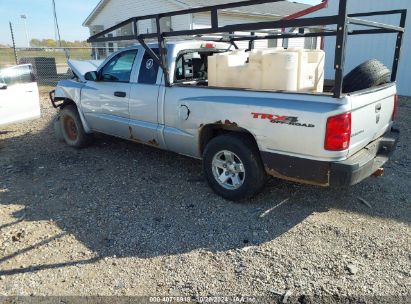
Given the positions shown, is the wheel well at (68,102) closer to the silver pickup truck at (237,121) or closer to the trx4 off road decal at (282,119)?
the silver pickup truck at (237,121)

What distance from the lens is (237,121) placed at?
3848 millimetres

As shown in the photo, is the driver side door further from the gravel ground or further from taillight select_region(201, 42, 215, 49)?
taillight select_region(201, 42, 215, 49)

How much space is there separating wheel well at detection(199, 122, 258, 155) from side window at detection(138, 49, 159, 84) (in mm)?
1054

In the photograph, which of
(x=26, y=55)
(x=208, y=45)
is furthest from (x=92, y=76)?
(x=26, y=55)

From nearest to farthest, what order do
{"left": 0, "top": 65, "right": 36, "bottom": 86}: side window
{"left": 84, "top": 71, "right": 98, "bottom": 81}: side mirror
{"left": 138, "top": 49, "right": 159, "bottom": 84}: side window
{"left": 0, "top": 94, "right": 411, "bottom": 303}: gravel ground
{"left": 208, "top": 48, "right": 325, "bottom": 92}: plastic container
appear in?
{"left": 0, "top": 94, "right": 411, "bottom": 303}: gravel ground, {"left": 208, "top": 48, "right": 325, "bottom": 92}: plastic container, {"left": 138, "top": 49, "right": 159, "bottom": 84}: side window, {"left": 84, "top": 71, "right": 98, "bottom": 81}: side mirror, {"left": 0, "top": 65, "right": 36, "bottom": 86}: side window

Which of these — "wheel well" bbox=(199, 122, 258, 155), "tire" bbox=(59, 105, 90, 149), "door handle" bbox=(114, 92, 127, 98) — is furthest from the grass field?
"wheel well" bbox=(199, 122, 258, 155)

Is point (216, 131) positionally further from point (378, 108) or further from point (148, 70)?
point (378, 108)

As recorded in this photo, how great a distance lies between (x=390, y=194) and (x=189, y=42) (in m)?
3.21

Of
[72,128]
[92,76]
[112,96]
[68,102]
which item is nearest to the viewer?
[112,96]

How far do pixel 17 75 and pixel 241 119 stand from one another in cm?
504

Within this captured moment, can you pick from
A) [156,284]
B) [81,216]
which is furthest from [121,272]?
[81,216]

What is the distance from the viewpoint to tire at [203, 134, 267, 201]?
3922 millimetres

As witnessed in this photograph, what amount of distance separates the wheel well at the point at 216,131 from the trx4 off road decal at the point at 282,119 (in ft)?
1.05

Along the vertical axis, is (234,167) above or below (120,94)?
below
